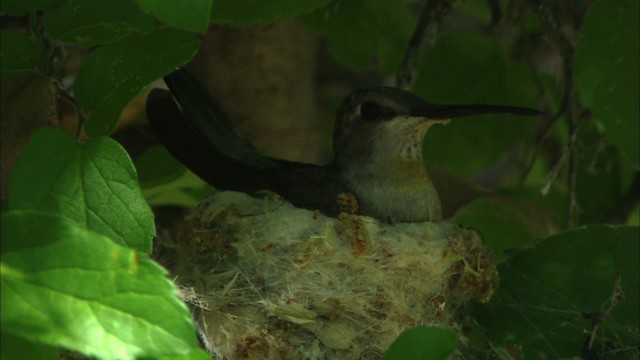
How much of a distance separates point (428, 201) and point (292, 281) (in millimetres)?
599

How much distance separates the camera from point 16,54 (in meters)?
1.60

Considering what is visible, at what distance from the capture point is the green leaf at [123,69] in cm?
152

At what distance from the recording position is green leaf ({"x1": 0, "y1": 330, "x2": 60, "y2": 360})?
118cm

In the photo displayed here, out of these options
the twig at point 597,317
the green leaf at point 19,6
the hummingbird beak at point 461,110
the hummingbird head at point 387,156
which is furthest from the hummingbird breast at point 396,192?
the green leaf at point 19,6

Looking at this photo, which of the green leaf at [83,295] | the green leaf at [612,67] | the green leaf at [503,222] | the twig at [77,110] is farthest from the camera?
the green leaf at [503,222]

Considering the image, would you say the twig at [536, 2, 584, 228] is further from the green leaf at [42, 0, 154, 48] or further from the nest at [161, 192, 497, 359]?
the green leaf at [42, 0, 154, 48]

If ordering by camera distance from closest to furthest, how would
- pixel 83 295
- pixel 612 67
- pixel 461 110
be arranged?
pixel 83 295 < pixel 612 67 < pixel 461 110

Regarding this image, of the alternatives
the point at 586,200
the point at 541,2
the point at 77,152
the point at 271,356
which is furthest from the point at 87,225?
the point at 586,200

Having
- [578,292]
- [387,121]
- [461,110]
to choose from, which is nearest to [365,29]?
[387,121]

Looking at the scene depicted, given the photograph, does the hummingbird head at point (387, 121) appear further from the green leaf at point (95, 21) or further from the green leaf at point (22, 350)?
the green leaf at point (22, 350)

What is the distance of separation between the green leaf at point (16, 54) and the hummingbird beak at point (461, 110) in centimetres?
110

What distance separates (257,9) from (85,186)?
778 mm

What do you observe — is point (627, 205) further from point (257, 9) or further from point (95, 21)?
point (95, 21)

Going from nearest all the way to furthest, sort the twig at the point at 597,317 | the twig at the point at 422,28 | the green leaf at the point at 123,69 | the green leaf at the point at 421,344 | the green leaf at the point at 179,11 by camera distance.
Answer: the green leaf at the point at 179,11 < the green leaf at the point at 421,344 < the green leaf at the point at 123,69 < the twig at the point at 597,317 < the twig at the point at 422,28
